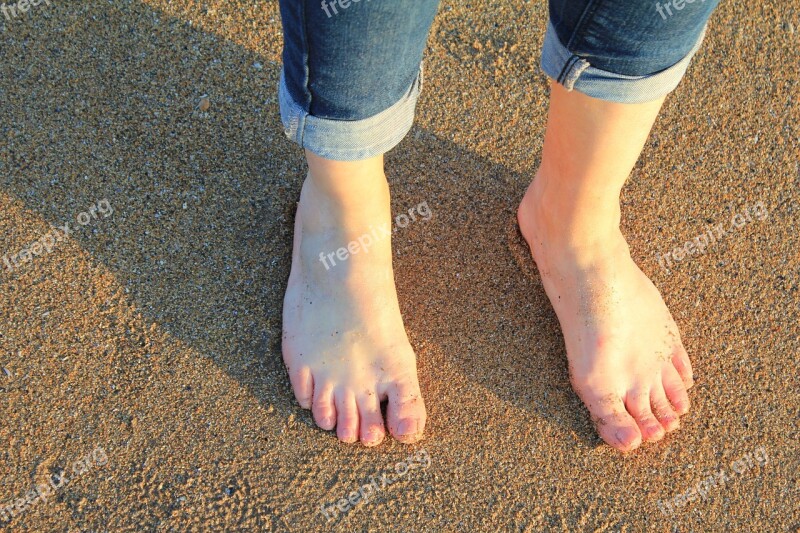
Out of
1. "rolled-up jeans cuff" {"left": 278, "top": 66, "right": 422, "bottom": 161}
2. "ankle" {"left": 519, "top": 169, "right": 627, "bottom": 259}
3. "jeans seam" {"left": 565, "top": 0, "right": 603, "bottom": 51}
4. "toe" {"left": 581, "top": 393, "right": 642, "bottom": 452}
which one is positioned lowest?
"toe" {"left": 581, "top": 393, "right": 642, "bottom": 452}

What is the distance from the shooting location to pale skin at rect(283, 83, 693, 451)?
1.39m

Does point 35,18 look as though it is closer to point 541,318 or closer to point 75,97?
point 75,97

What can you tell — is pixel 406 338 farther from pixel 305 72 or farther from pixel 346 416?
pixel 305 72

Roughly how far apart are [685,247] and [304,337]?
3.17 ft

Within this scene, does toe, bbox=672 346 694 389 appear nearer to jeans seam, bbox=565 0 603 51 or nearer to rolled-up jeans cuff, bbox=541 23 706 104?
rolled-up jeans cuff, bbox=541 23 706 104

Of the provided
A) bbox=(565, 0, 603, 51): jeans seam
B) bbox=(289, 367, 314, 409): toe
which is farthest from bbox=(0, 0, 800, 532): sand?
bbox=(565, 0, 603, 51): jeans seam

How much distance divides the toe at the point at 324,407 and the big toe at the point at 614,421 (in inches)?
22.3

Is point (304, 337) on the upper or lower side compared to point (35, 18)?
lower

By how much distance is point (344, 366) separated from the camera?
1414 millimetres

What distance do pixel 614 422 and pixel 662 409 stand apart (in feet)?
0.40

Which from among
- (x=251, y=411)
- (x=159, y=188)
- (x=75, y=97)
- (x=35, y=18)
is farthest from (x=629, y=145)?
(x=35, y=18)

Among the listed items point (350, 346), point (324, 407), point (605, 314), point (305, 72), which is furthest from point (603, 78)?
point (324, 407)

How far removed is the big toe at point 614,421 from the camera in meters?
1.40

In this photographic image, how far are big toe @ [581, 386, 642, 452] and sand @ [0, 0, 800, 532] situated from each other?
0.04 m
